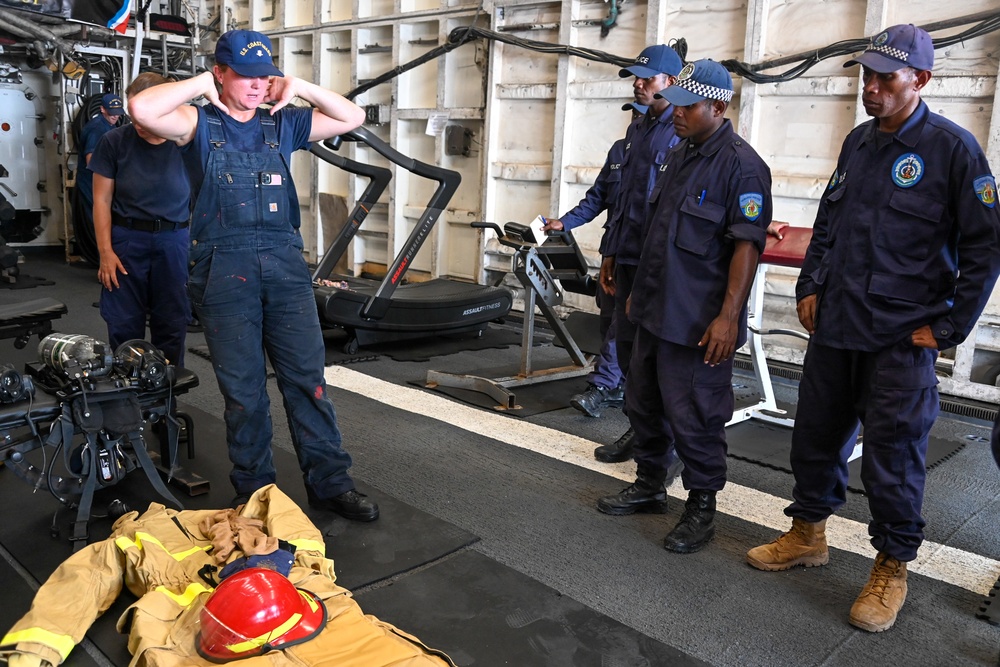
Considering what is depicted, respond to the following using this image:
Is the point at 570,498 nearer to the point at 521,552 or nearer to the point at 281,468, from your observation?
the point at 521,552

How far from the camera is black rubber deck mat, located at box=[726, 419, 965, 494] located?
4.09m

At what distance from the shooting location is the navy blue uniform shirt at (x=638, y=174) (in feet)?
13.1

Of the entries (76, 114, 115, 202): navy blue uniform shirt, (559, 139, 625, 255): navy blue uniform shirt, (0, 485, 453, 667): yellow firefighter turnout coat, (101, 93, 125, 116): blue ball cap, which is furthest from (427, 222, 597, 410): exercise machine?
(76, 114, 115, 202): navy blue uniform shirt

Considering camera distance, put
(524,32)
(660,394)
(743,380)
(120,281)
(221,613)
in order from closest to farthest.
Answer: (221,613) < (660,394) < (120,281) < (743,380) < (524,32)

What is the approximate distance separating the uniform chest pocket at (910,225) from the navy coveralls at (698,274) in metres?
0.47

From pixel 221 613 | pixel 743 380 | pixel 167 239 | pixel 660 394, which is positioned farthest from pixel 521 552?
pixel 743 380

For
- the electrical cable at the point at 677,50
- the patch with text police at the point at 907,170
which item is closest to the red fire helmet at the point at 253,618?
the patch with text police at the point at 907,170

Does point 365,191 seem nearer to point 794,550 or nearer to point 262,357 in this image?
point 262,357

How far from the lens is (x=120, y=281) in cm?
413

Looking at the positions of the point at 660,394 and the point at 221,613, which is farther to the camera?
the point at 660,394

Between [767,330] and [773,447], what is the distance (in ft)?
2.19

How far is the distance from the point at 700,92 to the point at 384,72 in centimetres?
600

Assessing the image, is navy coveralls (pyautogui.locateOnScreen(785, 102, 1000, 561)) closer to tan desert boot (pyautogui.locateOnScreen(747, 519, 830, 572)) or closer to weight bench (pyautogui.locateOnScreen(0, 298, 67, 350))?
tan desert boot (pyautogui.locateOnScreen(747, 519, 830, 572))

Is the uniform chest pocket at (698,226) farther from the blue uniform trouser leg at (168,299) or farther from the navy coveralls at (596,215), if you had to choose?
the blue uniform trouser leg at (168,299)
